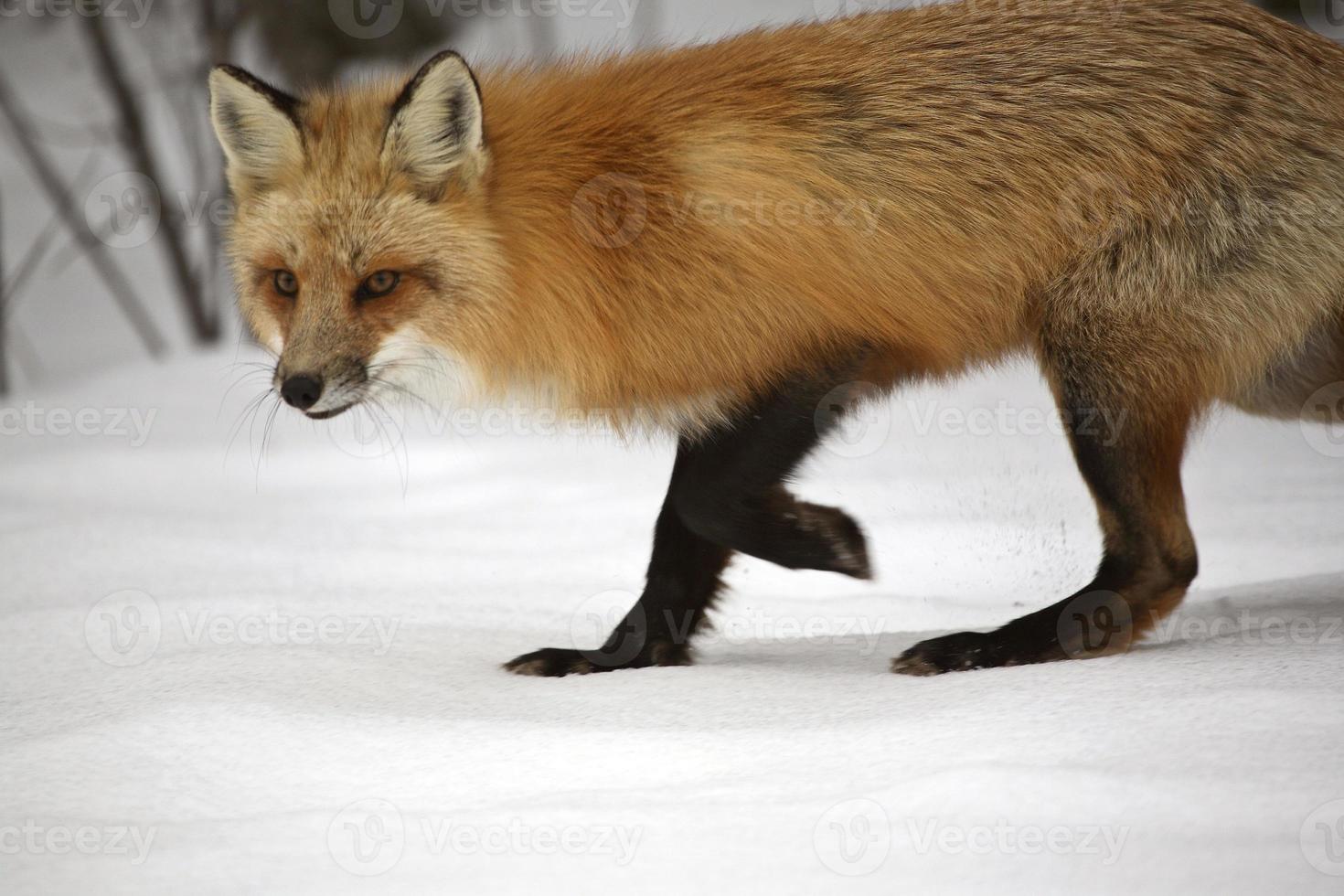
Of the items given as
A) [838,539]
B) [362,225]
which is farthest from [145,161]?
[838,539]

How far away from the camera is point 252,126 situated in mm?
2771

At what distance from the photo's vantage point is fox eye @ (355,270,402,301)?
264 centimetres

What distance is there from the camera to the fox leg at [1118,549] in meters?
2.73

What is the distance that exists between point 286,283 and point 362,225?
0.77 ft

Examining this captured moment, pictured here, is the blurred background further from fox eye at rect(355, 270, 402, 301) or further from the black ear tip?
fox eye at rect(355, 270, 402, 301)

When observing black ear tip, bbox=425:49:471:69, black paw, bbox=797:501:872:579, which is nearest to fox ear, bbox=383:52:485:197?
black ear tip, bbox=425:49:471:69

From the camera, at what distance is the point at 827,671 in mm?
2811

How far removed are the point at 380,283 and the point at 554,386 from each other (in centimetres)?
46

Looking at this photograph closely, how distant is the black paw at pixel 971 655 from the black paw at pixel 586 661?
1.81 ft

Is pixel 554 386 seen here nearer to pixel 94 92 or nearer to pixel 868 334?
pixel 868 334

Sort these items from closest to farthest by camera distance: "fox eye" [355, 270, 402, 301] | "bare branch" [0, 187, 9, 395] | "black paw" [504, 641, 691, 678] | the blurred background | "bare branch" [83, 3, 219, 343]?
"fox eye" [355, 270, 402, 301] → "black paw" [504, 641, 691, 678] → "bare branch" [83, 3, 219, 343] → the blurred background → "bare branch" [0, 187, 9, 395]

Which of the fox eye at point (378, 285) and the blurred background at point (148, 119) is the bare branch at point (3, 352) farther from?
the fox eye at point (378, 285)

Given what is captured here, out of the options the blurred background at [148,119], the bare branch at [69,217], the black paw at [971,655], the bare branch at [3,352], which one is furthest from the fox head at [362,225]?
the bare branch at [3,352]

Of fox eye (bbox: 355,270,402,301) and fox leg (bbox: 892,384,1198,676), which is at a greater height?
fox eye (bbox: 355,270,402,301)
